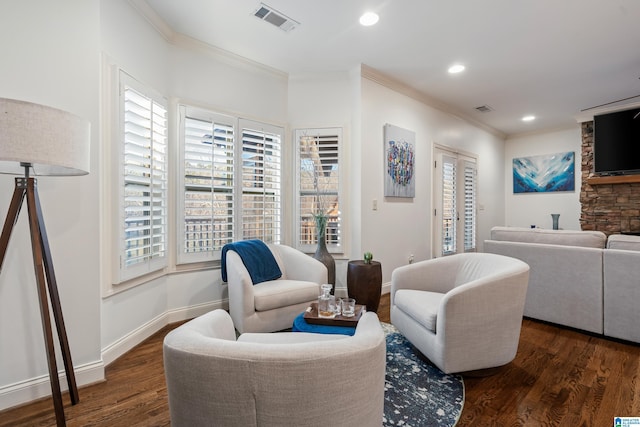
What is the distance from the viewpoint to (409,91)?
168 inches

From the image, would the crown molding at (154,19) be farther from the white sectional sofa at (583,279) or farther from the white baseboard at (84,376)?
the white sectional sofa at (583,279)

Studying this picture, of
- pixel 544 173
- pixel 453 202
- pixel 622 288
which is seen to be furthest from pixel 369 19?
pixel 544 173

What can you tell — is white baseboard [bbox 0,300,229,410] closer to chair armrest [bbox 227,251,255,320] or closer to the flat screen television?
chair armrest [bbox 227,251,255,320]

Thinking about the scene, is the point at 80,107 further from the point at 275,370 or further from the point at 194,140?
the point at 275,370

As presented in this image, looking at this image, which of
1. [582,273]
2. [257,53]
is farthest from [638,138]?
[257,53]

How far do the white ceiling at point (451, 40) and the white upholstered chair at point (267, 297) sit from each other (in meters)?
2.10

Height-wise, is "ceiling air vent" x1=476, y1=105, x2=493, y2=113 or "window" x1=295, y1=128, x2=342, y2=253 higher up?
"ceiling air vent" x1=476, y1=105, x2=493, y2=113

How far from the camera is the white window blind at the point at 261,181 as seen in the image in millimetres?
3414

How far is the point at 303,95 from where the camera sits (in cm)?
384

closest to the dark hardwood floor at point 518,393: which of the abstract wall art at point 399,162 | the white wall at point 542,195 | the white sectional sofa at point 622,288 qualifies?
the white sectional sofa at point 622,288

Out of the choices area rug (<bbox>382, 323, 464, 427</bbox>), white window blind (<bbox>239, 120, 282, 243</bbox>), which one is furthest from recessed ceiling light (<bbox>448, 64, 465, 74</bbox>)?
area rug (<bbox>382, 323, 464, 427</bbox>)

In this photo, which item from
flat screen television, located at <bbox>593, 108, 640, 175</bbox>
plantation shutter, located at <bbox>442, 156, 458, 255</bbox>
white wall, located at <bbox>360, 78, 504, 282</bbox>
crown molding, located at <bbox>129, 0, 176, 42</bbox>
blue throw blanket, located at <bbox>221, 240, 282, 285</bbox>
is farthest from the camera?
plantation shutter, located at <bbox>442, 156, 458, 255</bbox>

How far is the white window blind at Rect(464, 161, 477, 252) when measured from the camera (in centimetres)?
546

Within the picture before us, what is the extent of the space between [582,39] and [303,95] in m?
2.89
